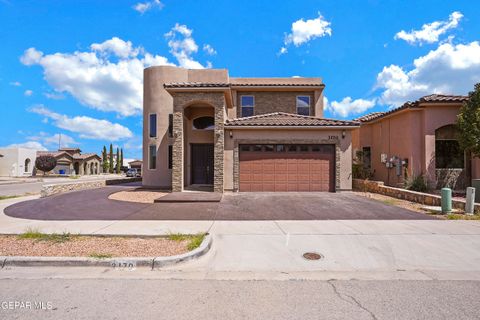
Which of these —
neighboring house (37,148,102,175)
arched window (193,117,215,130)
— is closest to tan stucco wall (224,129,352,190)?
arched window (193,117,215,130)

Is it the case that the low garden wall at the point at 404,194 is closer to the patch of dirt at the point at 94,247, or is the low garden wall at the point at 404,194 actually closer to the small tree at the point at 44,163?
the patch of dirt at the point at 94,247

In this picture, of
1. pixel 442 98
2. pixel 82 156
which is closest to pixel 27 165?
pixel 82 156

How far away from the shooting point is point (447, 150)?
14727 mm

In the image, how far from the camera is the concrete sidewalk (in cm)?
463

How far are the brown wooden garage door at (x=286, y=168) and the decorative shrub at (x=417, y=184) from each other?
421 centimetres

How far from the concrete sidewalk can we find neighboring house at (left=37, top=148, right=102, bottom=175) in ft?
168

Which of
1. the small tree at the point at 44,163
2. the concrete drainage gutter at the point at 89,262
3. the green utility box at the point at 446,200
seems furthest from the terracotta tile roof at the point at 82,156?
the green utility box at the point at 446,200

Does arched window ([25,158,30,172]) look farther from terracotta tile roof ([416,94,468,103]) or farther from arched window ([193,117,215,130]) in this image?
terracotta tile roof ([416,94,468,103])

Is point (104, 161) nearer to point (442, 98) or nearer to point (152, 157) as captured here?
point (152, 157)

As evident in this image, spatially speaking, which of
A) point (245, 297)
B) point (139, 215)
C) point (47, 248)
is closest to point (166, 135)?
point (139, 215)

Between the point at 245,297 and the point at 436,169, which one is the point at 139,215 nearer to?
the point at 245,297

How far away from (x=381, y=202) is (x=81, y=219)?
40.0 ft

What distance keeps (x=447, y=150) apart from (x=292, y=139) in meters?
9.13

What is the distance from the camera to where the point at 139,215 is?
8.97 meters
